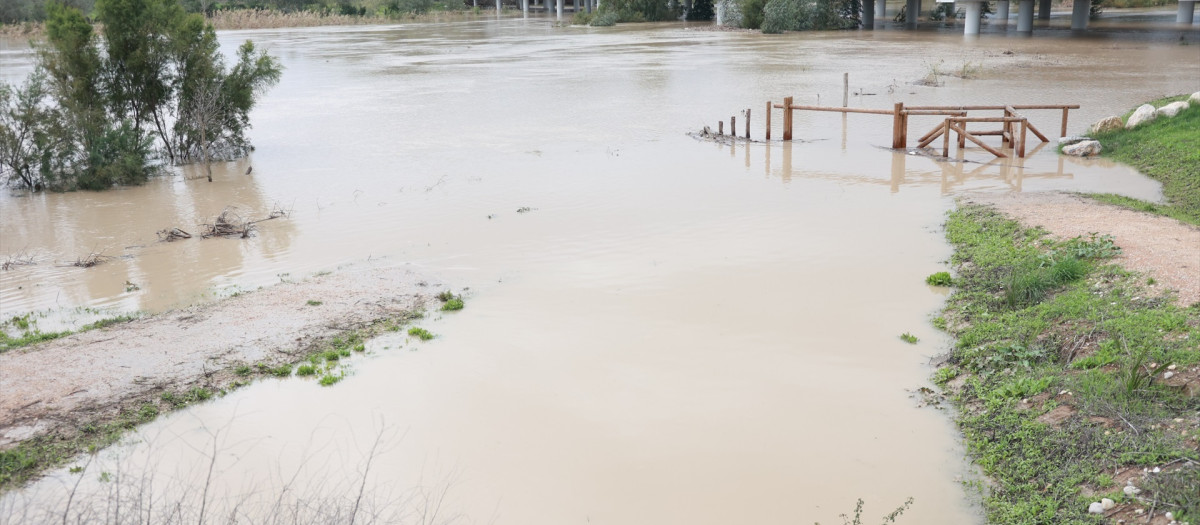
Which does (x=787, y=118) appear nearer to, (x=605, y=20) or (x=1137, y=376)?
(x=1137, y=376)

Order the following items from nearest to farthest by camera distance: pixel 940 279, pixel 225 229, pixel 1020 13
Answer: pixel 940 279, pixel 225 229, pixel 1020 13

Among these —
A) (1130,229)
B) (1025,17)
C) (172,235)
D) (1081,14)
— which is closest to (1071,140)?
(1130,229)

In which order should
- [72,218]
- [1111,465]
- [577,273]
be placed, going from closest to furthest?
[1111,465], [577,273], [72,218]

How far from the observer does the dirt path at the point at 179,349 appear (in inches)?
351

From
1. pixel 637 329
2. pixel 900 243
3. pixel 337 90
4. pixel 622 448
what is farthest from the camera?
pixel 337 90

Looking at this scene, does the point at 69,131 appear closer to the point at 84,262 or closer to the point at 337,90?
the point at 84,262

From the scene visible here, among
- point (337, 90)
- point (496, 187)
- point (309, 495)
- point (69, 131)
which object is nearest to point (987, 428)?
point (309, 495)

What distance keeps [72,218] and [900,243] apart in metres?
15.2

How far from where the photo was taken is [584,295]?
40.7ft

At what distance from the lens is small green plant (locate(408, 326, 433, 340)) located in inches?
428

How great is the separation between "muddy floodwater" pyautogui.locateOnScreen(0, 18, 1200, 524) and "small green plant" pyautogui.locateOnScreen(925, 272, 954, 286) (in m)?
0.26

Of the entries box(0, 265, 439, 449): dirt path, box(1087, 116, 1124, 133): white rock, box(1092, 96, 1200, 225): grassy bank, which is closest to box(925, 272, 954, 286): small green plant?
box(1092, 96, 1200, 225): grassy bank

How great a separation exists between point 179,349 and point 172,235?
20.4 ft

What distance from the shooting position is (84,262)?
14625 mm
